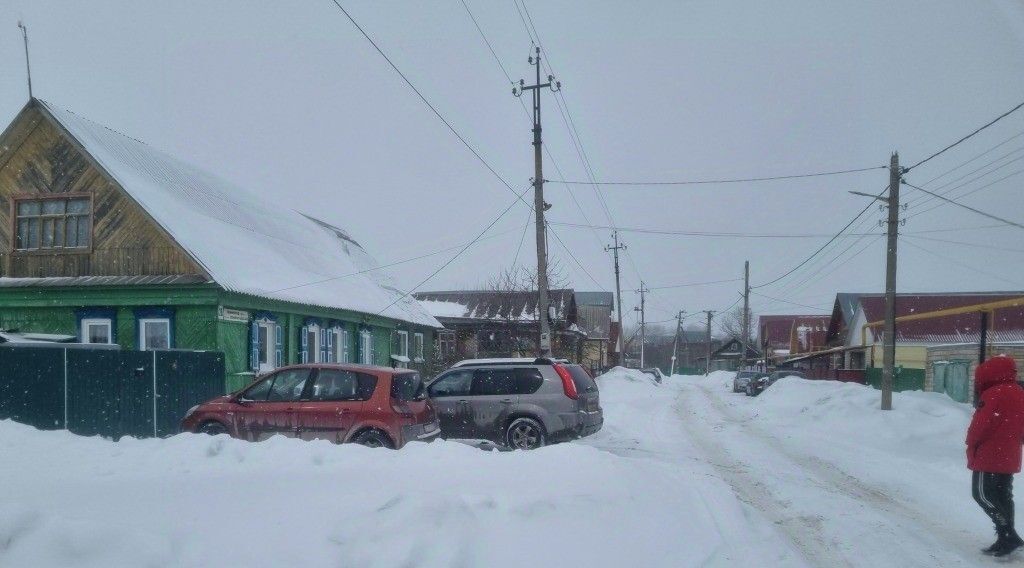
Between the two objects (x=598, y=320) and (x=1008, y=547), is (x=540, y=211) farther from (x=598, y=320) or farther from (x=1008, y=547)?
(x=598, y=320)

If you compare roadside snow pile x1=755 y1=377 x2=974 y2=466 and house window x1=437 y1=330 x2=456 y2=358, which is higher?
roadside snow pile x1=755 y1=377 x2=974 y2=466

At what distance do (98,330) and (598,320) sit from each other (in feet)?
173

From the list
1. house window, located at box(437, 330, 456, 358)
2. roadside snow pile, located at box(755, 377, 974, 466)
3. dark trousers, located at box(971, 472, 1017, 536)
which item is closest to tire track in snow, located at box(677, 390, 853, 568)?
dark trousers, located at box(971, 472, 1017, 536)

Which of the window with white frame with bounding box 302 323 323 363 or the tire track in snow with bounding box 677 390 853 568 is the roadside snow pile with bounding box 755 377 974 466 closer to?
the tire track in snow with bounding box 677 390 853 568

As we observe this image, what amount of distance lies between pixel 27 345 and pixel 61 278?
5.83m

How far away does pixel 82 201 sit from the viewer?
17.6 meters

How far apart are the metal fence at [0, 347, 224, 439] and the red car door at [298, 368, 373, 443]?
3.90m

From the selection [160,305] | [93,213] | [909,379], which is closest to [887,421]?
[909,379]

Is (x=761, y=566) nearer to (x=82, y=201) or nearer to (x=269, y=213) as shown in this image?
(x=82, y=201)

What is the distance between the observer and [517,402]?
12133 millimetres

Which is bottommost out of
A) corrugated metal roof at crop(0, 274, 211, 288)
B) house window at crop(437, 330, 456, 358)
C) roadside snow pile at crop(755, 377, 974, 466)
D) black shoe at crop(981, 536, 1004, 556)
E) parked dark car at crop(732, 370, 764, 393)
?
parked dark car at crop(732, 370, 764, 393)

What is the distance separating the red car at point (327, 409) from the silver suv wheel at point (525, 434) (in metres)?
1.71

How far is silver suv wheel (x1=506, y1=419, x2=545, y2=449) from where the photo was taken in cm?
1200

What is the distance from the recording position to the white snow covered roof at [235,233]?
17062 mm
